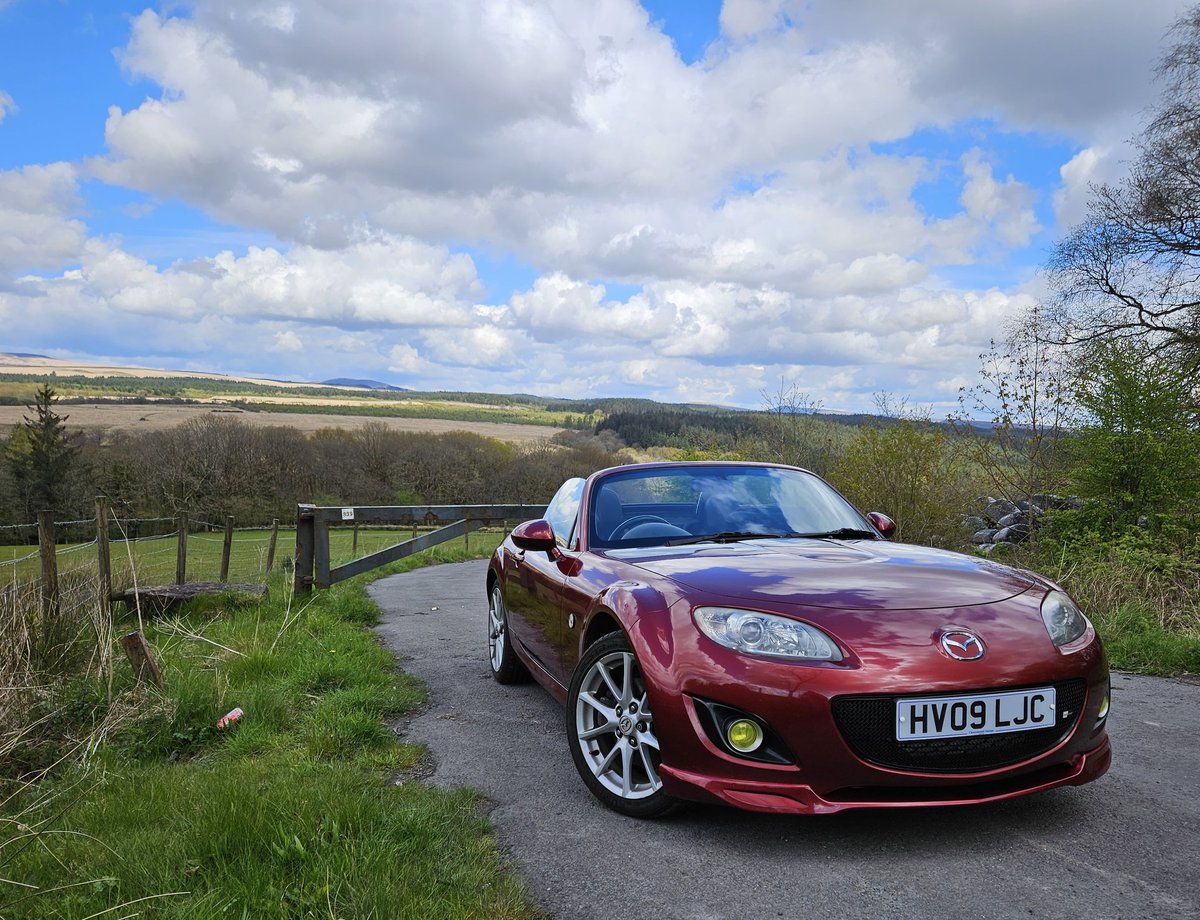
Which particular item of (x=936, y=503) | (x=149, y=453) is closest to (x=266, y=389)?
(x=149, y=453)

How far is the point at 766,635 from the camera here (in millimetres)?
3016

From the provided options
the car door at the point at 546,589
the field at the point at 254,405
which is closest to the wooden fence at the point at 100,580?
the car door at the point at 546,589

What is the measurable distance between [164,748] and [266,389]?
18191 centimetres

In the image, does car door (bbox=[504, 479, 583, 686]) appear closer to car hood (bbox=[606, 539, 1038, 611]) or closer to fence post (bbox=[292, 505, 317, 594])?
car hood (bbox=[606, 539, 1038, 611])

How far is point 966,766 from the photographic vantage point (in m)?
2.88

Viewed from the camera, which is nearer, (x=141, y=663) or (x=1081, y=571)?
(x=141, y=663)

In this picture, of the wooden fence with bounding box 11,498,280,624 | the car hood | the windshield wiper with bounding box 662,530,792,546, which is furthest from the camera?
the wooden fence with bounding box 11,498,280,624

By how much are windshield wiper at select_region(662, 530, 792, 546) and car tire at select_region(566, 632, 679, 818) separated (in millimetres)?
772

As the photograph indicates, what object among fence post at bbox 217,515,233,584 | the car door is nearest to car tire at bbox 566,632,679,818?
the car door

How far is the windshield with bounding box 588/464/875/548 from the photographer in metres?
4.43

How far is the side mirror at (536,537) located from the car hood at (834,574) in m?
0.52

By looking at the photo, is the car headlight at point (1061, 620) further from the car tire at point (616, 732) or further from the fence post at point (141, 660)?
the fence post at point (141, 660)

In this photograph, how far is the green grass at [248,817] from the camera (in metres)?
2.55

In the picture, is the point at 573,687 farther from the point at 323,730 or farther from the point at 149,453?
the point at 149,453
